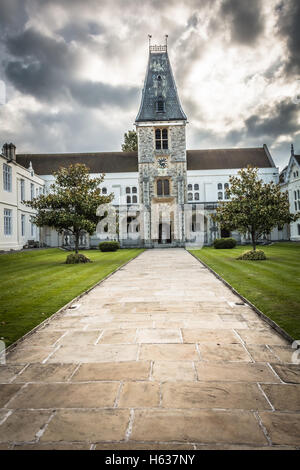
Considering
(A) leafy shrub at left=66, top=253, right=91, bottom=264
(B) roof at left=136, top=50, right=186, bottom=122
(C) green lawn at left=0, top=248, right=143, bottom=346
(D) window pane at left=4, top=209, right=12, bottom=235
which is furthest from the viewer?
(B) roof at left=136, top=50, right=186, bottom=122

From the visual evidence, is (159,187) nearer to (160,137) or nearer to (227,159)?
(160,137)

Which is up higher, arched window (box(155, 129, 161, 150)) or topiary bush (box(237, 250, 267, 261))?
arched window (box(155, 129, 161, 150))

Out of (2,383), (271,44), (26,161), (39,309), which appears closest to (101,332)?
(2,383)

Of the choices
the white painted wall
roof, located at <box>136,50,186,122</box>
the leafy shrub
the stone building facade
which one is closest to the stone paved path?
the leafy shrub

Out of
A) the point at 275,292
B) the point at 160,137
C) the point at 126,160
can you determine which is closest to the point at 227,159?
the point at 160,137

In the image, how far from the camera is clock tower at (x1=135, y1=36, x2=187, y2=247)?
1526 inches

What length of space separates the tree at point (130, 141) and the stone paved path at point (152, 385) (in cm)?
5198

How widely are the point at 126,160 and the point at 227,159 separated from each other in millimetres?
16996

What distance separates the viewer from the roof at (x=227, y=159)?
46688mm

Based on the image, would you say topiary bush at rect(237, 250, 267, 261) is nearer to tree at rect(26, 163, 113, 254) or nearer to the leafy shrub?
tree at rect(26, 163, 113, 254)

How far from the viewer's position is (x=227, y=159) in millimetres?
47594

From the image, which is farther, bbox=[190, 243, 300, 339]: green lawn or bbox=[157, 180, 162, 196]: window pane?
bbox=[157, 180, 162, 196]: window pane

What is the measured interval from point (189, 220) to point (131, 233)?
8.18 meters

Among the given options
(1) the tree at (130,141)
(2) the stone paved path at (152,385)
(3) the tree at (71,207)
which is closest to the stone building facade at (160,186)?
(1) the tree at (130,141)
